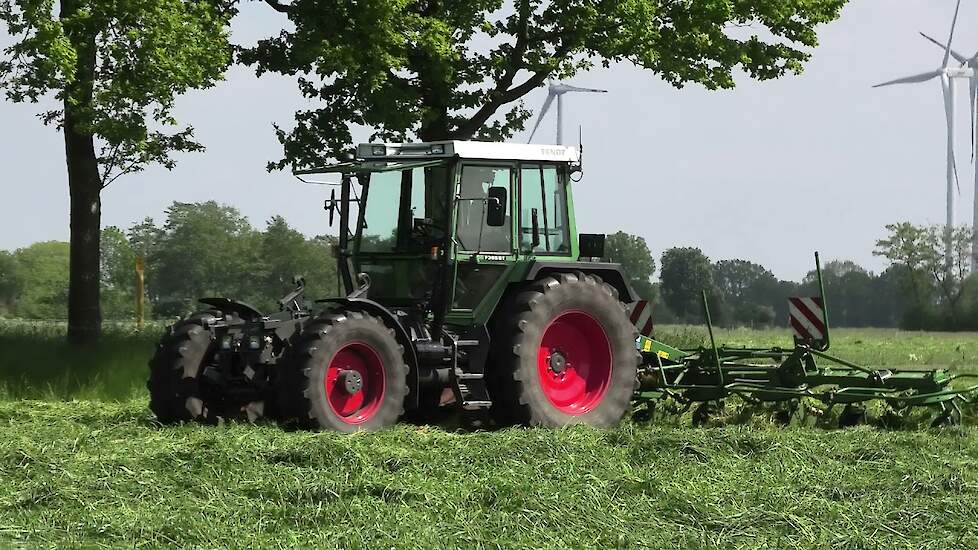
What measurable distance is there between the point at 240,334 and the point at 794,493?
4.86 m

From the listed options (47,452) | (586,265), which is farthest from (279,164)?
(47,452)

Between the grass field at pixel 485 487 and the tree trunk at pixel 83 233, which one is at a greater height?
the tree trunk at pixel 83 233

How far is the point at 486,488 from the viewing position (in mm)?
7738

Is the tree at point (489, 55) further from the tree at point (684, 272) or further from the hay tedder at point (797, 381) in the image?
the tree at point (684, 272)

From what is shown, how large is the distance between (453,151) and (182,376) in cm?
296

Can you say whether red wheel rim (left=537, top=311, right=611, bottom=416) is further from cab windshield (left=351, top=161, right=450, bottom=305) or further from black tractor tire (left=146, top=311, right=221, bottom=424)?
black tractor tire (left=146, top=311, right=221, bottom=424)

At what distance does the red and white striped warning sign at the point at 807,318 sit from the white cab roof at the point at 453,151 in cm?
290

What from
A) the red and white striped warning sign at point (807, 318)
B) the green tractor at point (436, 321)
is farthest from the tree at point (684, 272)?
the green tractor at point (436, 321)

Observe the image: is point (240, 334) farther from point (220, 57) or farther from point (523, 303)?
point (220, 57)

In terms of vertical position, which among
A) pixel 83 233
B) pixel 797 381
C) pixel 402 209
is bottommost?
pixel 797 381

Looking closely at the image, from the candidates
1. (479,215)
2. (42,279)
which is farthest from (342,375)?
(42,279)

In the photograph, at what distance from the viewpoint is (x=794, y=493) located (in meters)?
7.80

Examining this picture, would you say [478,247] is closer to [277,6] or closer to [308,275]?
[277,6]

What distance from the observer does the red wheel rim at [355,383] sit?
10.3 meters
